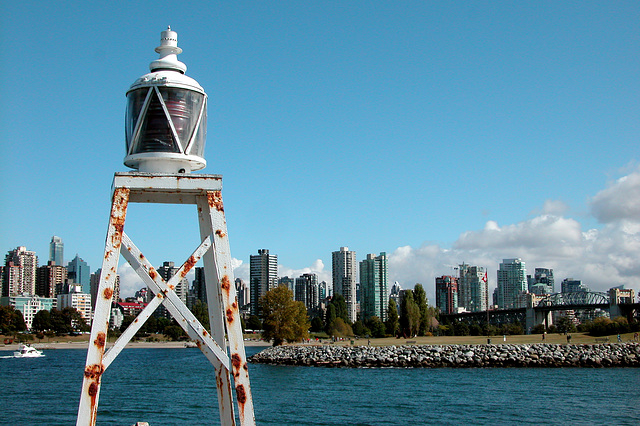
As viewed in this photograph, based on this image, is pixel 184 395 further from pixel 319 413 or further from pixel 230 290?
pixel 230 290

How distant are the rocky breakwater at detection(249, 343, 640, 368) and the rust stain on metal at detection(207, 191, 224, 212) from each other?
161ft

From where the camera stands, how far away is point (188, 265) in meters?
8.13

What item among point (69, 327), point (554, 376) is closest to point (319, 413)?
point (554, 376)

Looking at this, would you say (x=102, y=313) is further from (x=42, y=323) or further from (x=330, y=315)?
(x=42, y=323)

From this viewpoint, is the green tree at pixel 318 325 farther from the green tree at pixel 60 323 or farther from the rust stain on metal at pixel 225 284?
the rust stain on metal at pixel 225 284

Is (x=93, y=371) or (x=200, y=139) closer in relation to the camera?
(x=93, y=371)

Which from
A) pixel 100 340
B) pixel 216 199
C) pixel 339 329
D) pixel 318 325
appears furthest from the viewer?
pixel 318 325

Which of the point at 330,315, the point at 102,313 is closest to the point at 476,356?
the point at 102,313

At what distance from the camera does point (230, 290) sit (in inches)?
313

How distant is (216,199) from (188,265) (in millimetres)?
927

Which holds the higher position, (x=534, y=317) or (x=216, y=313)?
(x=216, y=313)

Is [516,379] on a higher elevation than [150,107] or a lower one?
lower

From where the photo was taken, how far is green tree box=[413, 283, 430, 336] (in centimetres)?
9662

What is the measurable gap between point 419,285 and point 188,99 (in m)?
96.0
